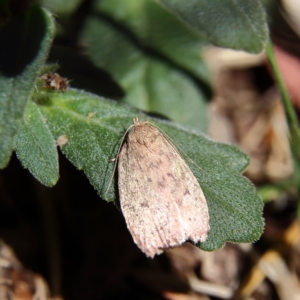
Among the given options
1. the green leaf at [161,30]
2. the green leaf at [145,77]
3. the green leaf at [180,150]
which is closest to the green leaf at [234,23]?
the green leaf at [180,150]

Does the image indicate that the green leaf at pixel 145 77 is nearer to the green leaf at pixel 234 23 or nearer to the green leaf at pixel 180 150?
the green leaf at pixel 180 150

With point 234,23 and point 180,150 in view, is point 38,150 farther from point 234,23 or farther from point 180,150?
point 234,23

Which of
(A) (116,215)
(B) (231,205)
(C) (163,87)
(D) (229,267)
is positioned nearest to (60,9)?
(C) (163,87)

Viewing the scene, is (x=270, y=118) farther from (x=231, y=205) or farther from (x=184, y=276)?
(x=231, y=205)

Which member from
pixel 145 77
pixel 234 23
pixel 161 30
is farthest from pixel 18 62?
pixel 161 30

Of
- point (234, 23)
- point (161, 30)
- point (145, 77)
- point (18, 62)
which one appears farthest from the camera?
point (161, 30)

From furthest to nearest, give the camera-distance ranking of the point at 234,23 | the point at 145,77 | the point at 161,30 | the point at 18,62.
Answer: the point at 161,30, the point at 145,77, the point at 234,23, the point at 18,62
